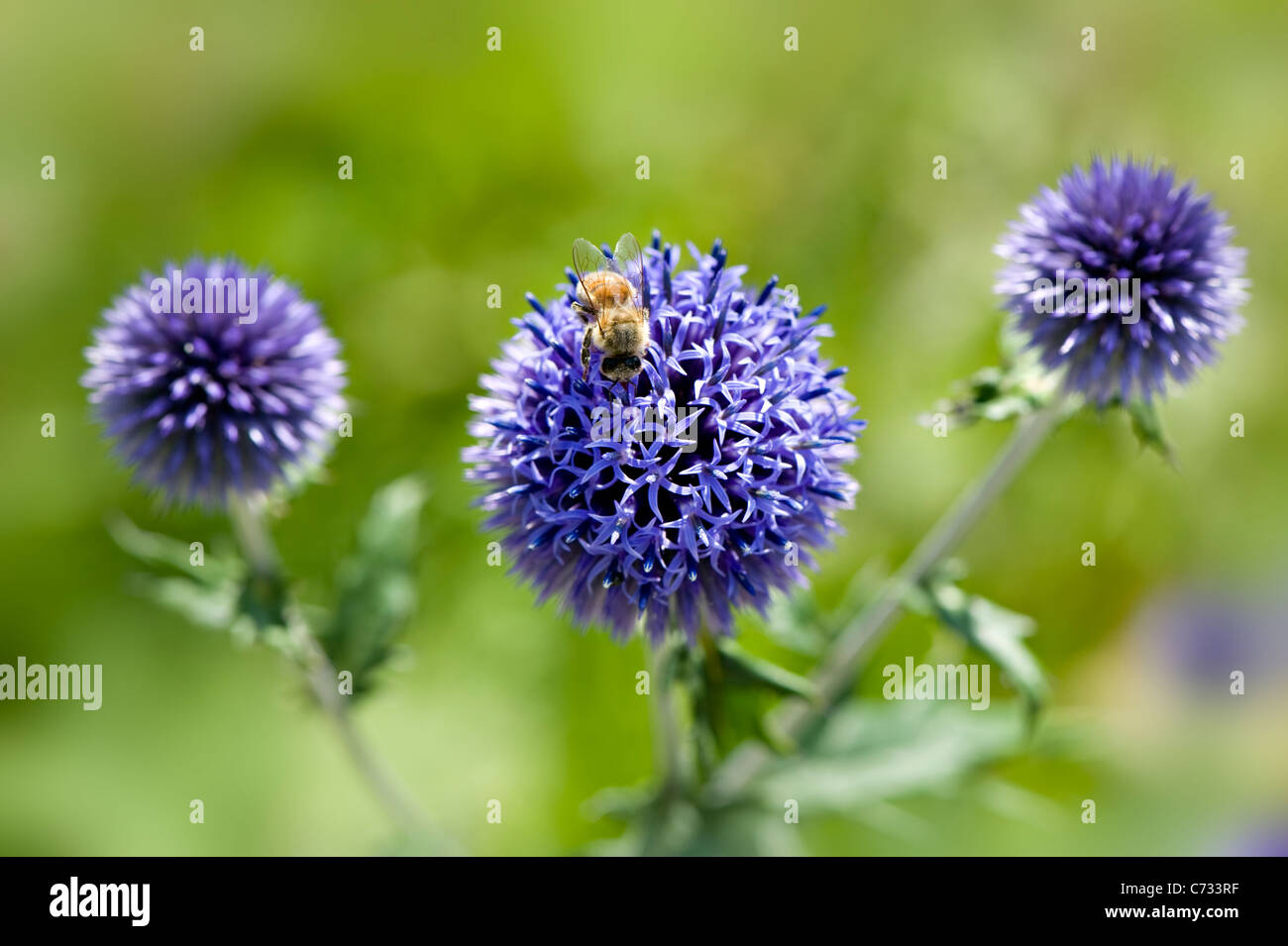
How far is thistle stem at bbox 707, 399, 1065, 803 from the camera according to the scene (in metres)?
2.88

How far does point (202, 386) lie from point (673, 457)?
164 cm

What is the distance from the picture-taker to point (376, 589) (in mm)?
3154

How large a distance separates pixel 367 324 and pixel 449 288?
47 cm

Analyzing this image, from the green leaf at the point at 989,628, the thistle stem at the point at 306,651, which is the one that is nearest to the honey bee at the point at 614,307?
the green leaf at the point at 989,628

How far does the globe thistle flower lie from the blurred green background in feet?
6.91

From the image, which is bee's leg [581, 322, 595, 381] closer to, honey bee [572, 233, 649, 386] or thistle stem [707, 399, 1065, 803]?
honey bee [572, 233, 649, 386]

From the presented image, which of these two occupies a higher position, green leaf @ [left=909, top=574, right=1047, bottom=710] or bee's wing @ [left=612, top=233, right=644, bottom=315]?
bee's wing @ [left=612, top=233, right=644, bottom=315]

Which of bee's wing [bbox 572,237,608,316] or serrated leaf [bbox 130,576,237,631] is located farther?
serrated leaf [bbox 130,576,237,631]
